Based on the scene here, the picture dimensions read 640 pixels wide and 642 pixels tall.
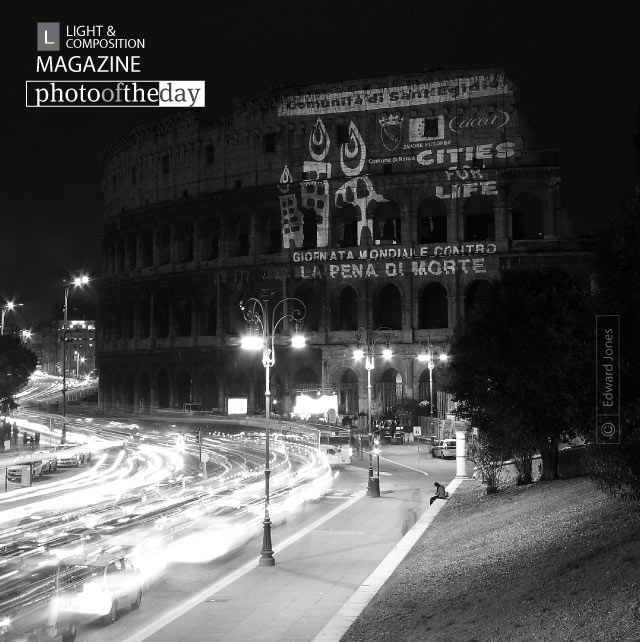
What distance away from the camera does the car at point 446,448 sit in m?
52.2

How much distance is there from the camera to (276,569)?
885 inches

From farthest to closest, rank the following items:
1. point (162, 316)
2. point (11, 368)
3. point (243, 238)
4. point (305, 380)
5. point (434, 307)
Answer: point (162, 316) < point (243, 238) < point (434, 307) < point (305, 380) < point (11, 368)

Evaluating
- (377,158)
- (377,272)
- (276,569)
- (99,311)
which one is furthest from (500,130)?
(276,569)

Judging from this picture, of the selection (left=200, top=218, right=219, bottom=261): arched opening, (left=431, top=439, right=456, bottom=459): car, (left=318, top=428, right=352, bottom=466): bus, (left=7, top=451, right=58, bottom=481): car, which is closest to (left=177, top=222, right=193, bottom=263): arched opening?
(left=200, top=218, right=219, bottom=261): arched opening

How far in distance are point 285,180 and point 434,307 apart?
52.9ft

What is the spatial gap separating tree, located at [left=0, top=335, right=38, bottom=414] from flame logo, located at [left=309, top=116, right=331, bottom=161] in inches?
1079

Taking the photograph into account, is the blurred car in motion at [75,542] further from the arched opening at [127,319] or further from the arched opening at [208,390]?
the arched opening at [127,319]

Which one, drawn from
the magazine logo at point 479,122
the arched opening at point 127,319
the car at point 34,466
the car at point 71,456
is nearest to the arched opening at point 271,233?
the arched opening at point 127,319

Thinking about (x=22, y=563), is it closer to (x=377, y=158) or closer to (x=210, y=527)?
(x=210, y=527)

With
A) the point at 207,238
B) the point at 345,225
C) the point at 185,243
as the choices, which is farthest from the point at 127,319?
the point at 345,225

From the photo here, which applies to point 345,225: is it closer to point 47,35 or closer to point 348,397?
point 348,397

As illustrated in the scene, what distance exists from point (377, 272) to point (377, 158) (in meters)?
9.01

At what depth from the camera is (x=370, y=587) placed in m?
19.5

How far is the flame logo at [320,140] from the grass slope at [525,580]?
52.2m
